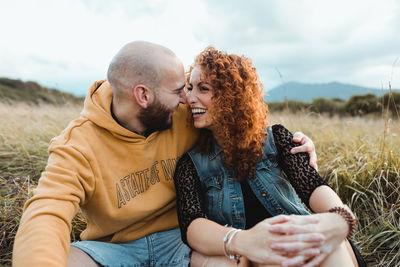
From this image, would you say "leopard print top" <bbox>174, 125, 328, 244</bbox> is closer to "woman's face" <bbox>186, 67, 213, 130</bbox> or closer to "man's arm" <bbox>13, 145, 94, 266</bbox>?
"woman's face" <bbox>186, 67, 213, 130</bbox>

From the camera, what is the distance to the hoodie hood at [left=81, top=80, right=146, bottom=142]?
210cm

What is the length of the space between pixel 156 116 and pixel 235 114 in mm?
570

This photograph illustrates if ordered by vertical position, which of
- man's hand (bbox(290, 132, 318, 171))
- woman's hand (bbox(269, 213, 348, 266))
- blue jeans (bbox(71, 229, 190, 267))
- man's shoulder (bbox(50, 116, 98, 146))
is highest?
man's shoulder (bbox(50, 116, 98, 146))

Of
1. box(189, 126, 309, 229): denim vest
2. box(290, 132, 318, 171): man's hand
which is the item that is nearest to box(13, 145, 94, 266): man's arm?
box(189, 126, 309, 229): denim vest

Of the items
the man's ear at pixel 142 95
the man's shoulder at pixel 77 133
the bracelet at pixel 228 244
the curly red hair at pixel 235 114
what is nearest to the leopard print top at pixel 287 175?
the curly red hair at pixel 235 114

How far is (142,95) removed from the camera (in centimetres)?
224

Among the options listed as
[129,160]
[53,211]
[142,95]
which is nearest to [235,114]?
[142,95]

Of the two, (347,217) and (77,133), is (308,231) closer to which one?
(347,217)

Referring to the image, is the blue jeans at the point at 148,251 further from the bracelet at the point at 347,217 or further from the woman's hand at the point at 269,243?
the bracelet at the point at 347,217

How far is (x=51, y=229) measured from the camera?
1626 millimetres

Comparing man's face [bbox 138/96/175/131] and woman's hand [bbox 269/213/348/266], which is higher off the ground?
man's face [bbox 138/96/175/131]

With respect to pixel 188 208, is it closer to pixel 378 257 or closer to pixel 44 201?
pixel 44 201

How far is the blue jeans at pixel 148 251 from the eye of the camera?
2.05 m

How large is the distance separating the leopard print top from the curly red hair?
16cm
